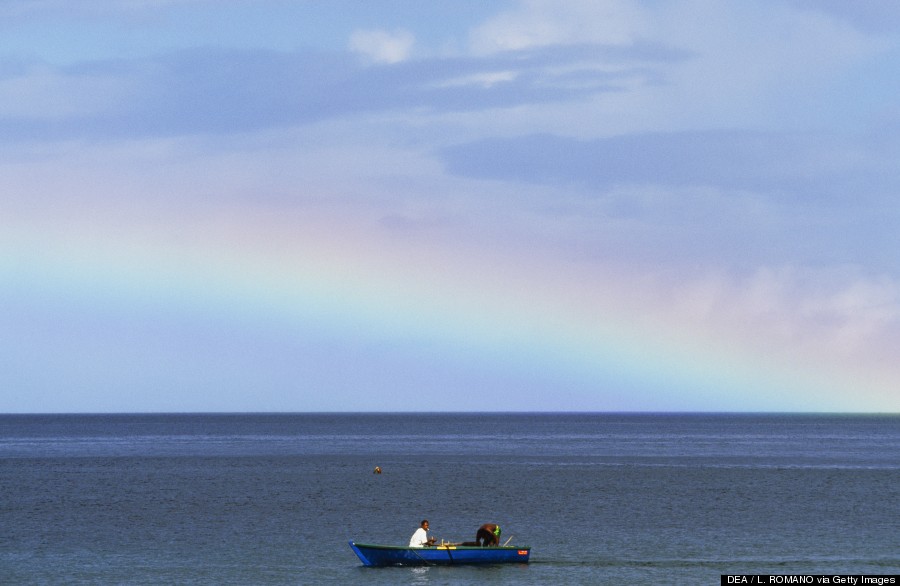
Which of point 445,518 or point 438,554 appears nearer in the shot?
point 438,554

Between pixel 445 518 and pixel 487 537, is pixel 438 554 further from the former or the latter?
pixel 445 518

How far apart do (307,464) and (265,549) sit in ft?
264

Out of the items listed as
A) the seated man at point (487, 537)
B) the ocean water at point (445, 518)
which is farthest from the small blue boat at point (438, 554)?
the seated man at point (487, 537)

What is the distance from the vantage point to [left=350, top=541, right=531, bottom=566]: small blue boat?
54.7 metres

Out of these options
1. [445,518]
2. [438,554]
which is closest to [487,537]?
[438,554]

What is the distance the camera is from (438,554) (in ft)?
180

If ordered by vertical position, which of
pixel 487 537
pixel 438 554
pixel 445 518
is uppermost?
pixel 487 537

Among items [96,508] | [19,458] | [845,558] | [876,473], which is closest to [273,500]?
[96,508]

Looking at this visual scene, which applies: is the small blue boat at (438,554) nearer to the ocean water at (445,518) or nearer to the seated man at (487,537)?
the ocean water at (445,518)

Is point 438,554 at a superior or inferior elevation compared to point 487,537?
inferior

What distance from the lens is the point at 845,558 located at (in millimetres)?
56531

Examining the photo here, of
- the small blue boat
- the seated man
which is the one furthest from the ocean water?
the seated man

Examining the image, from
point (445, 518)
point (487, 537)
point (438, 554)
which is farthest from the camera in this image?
point (445, 518)

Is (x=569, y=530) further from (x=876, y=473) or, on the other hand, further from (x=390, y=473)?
(x=876, y=473)
